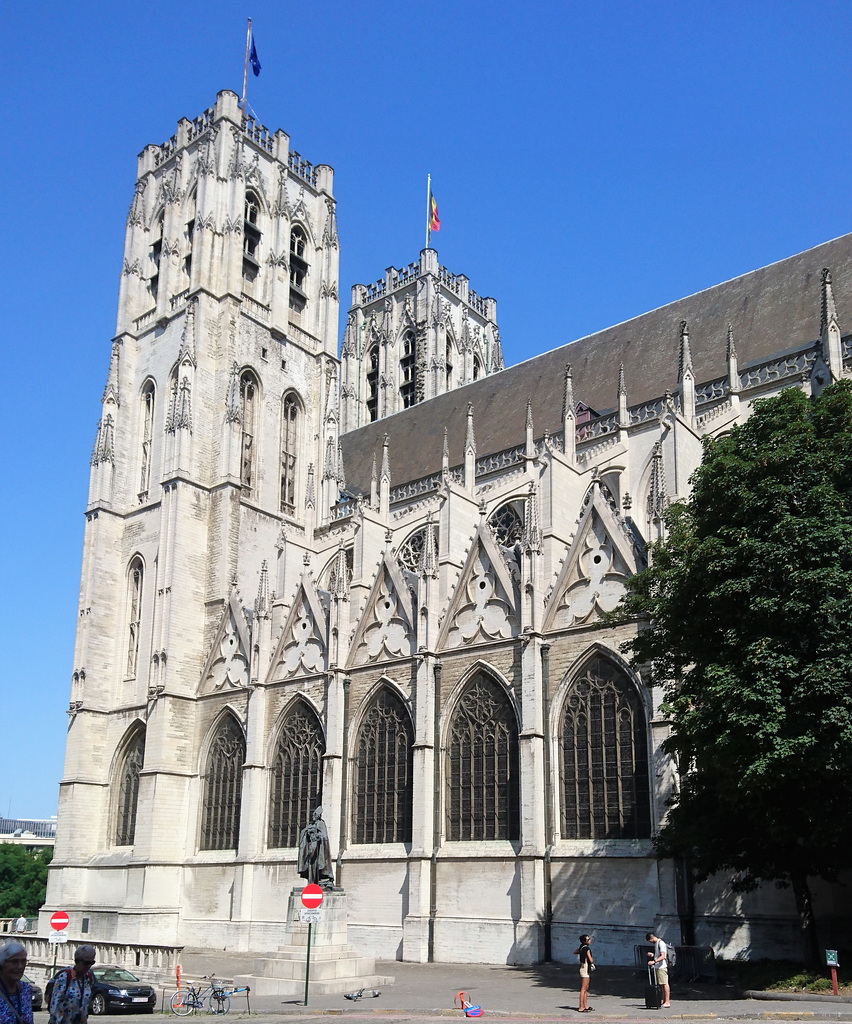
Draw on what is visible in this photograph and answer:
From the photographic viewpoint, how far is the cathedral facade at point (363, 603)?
22.1 metres

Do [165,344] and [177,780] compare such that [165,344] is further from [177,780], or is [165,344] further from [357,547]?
[177,780]

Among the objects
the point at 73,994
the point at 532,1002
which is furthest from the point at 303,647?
the point at 73,994

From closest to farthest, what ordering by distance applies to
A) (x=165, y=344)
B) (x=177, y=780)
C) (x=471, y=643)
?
(x=471, y=643) → (x=177, y=780) → (x=165, y=344)

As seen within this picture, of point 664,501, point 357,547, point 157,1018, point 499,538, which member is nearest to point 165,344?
point 357,547

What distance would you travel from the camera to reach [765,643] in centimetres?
1498

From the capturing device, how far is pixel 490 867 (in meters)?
22.6

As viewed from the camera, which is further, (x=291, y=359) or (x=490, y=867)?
(x=291, y=359)

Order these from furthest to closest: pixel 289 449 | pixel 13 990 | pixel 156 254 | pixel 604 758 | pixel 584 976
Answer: pixel 156 254 → pixel 289 449 → pixel 604 758 → pixel 584 976 → pixel 13 990

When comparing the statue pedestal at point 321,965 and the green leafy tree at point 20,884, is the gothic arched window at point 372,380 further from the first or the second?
the statue pedestal at point 321,965

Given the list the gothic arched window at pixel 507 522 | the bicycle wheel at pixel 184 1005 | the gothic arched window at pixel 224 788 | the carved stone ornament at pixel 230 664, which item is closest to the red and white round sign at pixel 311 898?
the bicycle wheel at pixel 184 1005

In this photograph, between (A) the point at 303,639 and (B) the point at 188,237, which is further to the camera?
(B) the point at 188,237

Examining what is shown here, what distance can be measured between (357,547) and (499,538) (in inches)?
172

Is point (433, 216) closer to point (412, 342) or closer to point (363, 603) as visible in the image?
point (412, 342)

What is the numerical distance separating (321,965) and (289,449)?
24029mm
